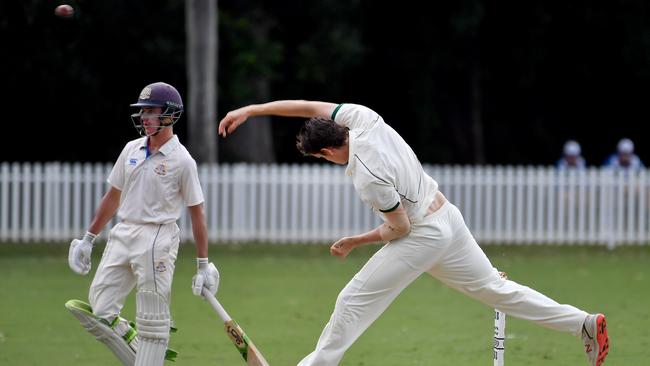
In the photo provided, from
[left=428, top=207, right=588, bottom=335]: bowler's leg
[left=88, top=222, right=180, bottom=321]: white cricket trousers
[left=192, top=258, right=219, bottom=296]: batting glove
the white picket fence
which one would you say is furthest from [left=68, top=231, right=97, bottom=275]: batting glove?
the white picket fence

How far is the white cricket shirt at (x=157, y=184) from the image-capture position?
7375 mm

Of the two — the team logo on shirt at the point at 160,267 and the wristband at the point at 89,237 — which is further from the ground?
the wristband at the point at 89,237

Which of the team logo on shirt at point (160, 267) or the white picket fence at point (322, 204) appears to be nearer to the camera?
the team logo on shirt at point (160, 267)

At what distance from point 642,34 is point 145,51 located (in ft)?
38.6

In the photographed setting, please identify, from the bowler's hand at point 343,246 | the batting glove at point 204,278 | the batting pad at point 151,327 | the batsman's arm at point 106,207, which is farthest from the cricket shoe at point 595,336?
the batsman's arm at point 106,207

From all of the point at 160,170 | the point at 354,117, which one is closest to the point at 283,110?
the point at 354,117

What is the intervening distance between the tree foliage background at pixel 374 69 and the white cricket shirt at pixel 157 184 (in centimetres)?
1297

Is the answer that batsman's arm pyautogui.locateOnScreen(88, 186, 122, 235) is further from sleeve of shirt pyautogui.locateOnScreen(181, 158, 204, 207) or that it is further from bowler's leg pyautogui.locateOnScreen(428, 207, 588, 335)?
bowler's leg pyautogui.locateOnScreen(428, 207, 588, 335)

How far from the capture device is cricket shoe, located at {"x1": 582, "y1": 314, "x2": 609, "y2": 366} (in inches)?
298

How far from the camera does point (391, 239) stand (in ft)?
24.0

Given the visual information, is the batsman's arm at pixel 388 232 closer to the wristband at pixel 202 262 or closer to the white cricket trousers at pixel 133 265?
the wristband at pixel 202 262

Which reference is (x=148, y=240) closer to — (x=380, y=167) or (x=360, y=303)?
(x=360, y=303)

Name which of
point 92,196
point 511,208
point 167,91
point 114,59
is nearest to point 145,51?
point 114,59

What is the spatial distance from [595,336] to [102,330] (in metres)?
3.14
